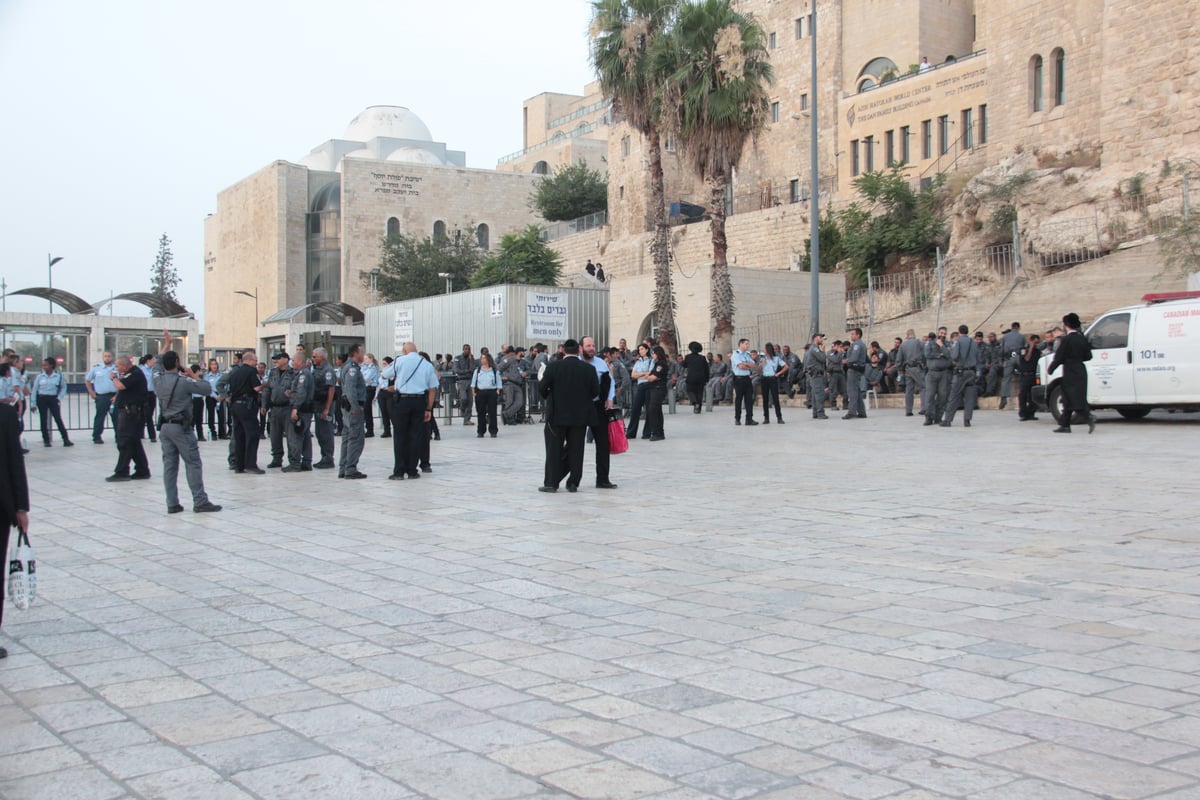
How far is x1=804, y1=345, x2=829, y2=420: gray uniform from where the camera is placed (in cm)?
2166

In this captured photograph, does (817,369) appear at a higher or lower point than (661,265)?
lower

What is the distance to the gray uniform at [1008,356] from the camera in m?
21.5

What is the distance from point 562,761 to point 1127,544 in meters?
5.38

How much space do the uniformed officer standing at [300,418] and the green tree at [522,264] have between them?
38.9 m

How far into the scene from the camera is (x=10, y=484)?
504 centimetres

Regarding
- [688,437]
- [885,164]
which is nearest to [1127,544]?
[688,437]

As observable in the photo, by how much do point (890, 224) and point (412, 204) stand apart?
140ft

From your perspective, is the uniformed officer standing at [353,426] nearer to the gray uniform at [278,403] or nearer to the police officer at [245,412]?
the gray uniform at [278,403]

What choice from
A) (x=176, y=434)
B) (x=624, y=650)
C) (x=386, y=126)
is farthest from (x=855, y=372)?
(x=386, y=126)

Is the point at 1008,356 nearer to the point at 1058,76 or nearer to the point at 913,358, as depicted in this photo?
the point at 913,358

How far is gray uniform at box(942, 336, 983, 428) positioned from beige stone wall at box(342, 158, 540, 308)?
174ft

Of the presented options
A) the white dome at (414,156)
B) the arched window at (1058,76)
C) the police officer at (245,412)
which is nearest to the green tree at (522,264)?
the arched window at (1058,76)

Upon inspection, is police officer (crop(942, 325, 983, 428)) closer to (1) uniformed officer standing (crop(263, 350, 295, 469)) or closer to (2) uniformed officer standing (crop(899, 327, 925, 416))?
(2) uniformed officer standing (crop(899, 327, 925, 416))

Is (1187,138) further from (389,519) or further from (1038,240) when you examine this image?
(389,519)
